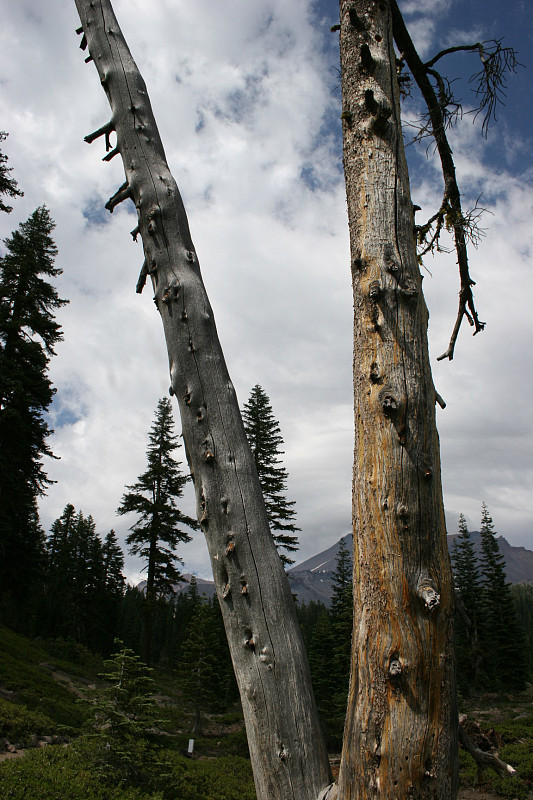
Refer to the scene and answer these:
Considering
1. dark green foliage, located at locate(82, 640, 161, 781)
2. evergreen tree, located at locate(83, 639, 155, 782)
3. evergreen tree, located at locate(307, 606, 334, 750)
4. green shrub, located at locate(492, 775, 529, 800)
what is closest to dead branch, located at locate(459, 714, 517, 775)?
evergreen tree, located at locate(83, 639, 155, 782)

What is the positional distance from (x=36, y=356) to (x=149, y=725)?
13.3m

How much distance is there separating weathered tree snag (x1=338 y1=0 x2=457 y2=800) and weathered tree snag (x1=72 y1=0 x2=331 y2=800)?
21 cm

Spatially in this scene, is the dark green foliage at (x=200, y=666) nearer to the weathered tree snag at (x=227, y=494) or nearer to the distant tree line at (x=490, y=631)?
the weathered tree snag at (x=227, y=494)

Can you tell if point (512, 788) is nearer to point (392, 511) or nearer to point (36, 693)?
point (36, 693)

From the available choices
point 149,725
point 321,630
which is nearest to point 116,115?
point 149,725

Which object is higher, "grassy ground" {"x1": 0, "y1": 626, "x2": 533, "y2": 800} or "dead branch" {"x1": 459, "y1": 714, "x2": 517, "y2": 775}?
"dead branch" {"x1": 459, "y1": 714, "x2": 517, "y2": 775}

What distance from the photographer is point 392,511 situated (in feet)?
4.90

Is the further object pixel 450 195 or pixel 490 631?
pixel 490 631

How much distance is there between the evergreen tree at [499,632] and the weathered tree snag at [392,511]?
42.4m

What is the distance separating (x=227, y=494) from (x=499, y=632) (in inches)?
1870

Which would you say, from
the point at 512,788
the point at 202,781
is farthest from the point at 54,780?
the point at 512,788

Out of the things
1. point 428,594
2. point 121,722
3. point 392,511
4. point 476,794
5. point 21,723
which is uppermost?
point 392,511

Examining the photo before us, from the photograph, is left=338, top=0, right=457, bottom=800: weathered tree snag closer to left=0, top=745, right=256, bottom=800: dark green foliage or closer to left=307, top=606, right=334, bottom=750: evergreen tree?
left=0, top=745, right=256, bottom=800: dark green foliage

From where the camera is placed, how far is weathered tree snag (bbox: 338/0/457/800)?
133cm
